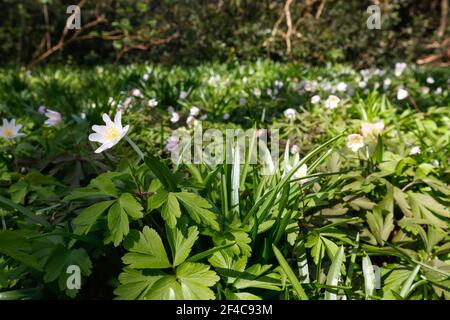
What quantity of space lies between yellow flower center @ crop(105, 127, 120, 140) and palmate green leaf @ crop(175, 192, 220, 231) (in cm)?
31

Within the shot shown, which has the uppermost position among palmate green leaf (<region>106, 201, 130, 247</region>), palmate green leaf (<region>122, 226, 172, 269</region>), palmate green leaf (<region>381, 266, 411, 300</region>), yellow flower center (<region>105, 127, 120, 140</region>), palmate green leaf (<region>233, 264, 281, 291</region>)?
yellow flower center (<region>105, 127, 120, 140</region>)

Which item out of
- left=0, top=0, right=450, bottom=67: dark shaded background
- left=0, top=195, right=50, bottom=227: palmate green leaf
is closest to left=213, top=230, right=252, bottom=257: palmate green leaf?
left=0, top=195, right=50, bottom=227: palmate green leaf

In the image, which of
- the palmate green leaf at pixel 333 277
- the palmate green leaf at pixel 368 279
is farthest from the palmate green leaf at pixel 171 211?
the palmate green leaf at pixel 368 279

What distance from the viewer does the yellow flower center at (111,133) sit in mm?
1444

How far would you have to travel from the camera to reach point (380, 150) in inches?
77.1

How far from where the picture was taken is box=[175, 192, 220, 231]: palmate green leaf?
1307 millimetres

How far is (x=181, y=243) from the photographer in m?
1.29

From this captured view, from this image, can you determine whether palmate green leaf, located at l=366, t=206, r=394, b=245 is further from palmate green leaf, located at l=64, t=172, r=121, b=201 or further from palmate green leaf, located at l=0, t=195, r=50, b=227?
palmate green leaf, located at l=0, t=195, r=50, b=227

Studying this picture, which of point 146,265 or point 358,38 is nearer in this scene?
point 146,265

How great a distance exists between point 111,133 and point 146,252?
1.45ft
